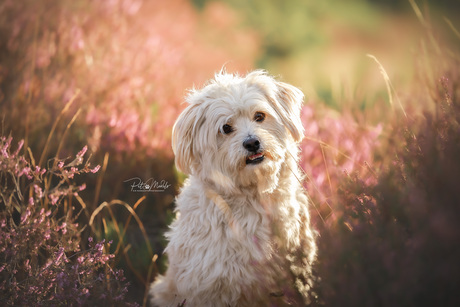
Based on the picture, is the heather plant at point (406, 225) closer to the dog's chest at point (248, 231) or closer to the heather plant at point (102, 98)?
the dog's chest at point (248, 231)

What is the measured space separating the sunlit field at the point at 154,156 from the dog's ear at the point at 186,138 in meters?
0.67

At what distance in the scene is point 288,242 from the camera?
2.67 metres

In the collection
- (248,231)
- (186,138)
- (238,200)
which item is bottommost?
(248,231)

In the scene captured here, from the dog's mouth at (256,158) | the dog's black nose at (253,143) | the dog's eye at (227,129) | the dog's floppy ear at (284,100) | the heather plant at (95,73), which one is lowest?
A: the heather plant at (95,73)

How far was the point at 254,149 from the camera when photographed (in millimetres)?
2596

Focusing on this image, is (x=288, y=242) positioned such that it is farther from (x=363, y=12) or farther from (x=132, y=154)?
(x=363, y=12)

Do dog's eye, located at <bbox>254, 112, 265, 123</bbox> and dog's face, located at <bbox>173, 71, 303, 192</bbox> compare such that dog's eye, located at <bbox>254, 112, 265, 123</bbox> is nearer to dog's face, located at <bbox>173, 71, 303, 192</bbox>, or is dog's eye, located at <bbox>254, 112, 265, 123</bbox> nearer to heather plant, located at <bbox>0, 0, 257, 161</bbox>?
dog's face, located at <bbox>173, 71, 303, 192</bbox>

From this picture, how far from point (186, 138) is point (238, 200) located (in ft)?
2.06

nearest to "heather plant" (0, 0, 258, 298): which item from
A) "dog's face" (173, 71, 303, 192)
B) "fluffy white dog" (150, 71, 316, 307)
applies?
"fluffy white dog" (150, 71, 316, 307)

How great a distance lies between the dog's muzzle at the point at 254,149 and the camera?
2.59m

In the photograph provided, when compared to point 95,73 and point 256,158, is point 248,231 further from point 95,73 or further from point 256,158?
point 95,73

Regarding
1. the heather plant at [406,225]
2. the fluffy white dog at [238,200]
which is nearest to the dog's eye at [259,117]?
the fluffy white dog at [238,200]

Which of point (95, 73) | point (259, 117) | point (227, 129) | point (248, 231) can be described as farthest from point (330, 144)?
point (95, 73)

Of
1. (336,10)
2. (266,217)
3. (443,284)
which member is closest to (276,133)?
(266,217)
